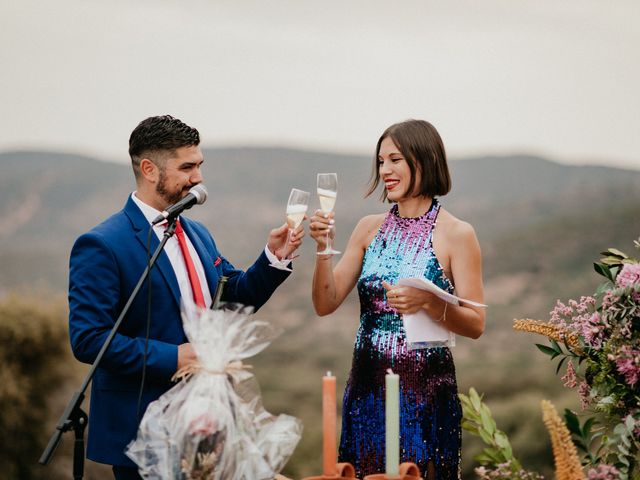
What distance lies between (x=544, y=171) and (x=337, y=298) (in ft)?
30.4

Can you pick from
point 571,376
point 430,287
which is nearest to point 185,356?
point 430,287

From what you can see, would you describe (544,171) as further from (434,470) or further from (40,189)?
(434,470)

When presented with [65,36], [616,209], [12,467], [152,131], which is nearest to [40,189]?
[65,36]

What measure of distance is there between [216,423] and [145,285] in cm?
102

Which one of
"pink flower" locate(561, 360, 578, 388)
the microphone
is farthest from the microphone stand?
"pink flower" locate(561, 360, 578, 388)

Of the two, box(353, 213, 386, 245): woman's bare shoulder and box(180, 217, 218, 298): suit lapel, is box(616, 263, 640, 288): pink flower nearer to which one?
box(353, 213, 386, 245): woman's bare shoulder

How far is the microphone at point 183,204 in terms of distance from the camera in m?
3.12

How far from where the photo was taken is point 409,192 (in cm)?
383

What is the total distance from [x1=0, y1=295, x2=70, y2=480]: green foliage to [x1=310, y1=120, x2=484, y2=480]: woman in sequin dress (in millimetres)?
7962

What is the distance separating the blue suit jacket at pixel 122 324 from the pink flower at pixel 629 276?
1.67 m

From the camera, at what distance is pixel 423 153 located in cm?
378

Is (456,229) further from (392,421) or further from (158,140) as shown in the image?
(392,421)

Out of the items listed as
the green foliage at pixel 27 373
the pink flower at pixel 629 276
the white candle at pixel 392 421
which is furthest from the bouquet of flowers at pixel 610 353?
the green foliage at pixel 27 373

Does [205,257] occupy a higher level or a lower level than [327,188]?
lower
